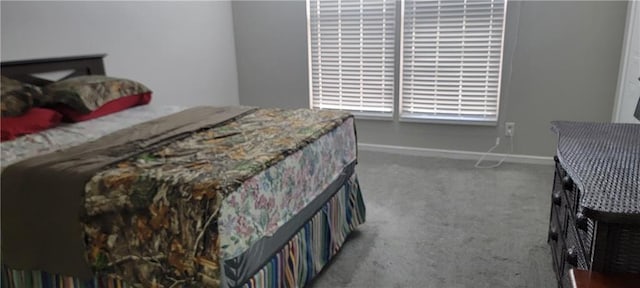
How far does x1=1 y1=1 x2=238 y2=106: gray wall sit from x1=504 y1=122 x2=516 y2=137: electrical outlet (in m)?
2.66

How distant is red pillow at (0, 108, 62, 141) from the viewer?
7.33 feet

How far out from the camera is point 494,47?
13.0 ft

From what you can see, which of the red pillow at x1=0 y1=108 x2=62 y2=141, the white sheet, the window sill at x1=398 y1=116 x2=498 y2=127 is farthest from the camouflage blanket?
the window sill at x1=398 y1=116 x2=498 y2=127

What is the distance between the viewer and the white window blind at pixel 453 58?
13.0ft

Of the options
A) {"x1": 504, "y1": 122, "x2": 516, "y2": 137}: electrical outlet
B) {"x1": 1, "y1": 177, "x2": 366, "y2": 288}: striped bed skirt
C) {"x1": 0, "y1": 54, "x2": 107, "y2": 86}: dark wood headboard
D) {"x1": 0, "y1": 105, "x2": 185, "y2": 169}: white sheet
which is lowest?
{"x1": 1, "y1": 177, "x2": 366, "y2": 288}: striped bed skirt

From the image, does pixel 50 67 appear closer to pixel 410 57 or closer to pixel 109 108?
pixel 109 108

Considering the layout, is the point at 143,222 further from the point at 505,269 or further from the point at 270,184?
the point at 505,269

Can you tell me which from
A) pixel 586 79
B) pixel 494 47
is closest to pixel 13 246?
pixel 494 47

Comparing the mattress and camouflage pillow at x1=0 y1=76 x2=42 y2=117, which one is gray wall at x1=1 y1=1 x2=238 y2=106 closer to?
camouflage pillow at x1=0 y1=76 x2=42 y2=117

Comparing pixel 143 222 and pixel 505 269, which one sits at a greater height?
pixel 143 222

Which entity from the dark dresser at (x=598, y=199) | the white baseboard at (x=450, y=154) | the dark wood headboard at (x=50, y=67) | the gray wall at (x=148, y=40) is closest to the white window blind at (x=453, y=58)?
the white baseboard at (x=450, y=154)

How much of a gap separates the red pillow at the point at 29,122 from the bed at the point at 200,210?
0.05 m

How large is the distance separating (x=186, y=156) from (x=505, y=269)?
5.53 ft

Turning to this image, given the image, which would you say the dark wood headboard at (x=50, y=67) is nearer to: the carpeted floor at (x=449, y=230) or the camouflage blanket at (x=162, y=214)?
the camouflage blanket at (x=162, y=214)
